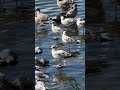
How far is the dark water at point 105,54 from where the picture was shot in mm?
3041

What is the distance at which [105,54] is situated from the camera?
309 cm

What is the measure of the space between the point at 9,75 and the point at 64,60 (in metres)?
4.71

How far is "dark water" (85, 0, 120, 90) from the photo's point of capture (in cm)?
304

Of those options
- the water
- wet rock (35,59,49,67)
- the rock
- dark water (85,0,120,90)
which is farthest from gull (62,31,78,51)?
dark water (85,0,120,90)

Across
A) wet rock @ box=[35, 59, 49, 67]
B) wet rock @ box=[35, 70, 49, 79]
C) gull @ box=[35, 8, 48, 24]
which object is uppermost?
gull @ box=[35, 8, 48, 24]

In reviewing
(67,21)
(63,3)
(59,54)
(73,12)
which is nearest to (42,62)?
(59,54)

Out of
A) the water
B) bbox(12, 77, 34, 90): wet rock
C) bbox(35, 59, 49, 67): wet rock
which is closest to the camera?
bbox(12, 77, 34, 90): wet rock

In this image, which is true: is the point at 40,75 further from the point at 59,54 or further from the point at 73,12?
the point at 73,12

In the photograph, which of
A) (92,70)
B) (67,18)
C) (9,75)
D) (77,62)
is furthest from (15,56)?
(67,18)

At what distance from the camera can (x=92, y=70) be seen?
3.08m

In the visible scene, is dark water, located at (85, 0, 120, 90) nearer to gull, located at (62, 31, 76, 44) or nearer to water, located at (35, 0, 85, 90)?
Answer: water, located at (35, 0, 85, 90)

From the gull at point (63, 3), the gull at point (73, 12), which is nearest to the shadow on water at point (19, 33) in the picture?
the gull at point (73, 12)

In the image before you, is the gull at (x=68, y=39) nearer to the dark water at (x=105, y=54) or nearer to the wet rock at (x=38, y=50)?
the wet rock at (x=38, y=50)

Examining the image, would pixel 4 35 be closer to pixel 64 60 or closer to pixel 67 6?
pixel 64 60
